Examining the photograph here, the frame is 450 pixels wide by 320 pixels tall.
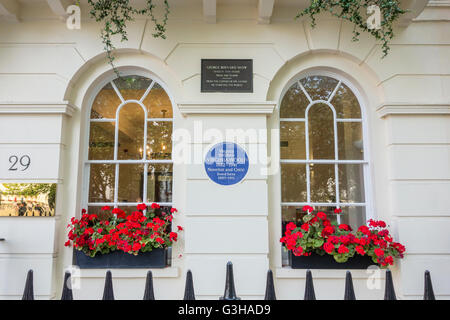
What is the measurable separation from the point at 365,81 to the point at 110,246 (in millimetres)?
3799

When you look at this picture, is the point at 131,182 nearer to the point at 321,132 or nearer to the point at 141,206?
the point at 141,206

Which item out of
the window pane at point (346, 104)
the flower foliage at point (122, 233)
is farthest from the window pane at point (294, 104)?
the flower foliage at point (122, 233)

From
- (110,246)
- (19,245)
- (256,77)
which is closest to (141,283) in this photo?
(110,246)

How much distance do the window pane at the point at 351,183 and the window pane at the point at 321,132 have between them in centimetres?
25

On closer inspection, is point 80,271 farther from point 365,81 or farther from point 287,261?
A: point 365,81

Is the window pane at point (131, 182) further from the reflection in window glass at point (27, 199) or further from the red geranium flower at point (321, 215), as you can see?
the red geranium flower at point (321, 215)

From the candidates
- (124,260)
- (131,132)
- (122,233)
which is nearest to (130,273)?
(124,260)

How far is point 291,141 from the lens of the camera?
163 inches

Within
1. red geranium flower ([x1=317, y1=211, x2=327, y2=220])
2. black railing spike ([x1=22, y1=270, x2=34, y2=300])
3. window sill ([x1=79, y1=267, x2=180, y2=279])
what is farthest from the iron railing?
window sill ([x1=79, y1=267, x2=180, y2=279])

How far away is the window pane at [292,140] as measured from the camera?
4.12m

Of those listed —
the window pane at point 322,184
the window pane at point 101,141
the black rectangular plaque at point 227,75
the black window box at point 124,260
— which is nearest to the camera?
the black window box at point 124,260

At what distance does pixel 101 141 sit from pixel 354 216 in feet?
11.3

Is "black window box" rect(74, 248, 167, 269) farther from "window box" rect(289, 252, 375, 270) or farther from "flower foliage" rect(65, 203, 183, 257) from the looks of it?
"window box" rect(289, 252, 375, 270)

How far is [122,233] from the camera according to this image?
12.1 ft
